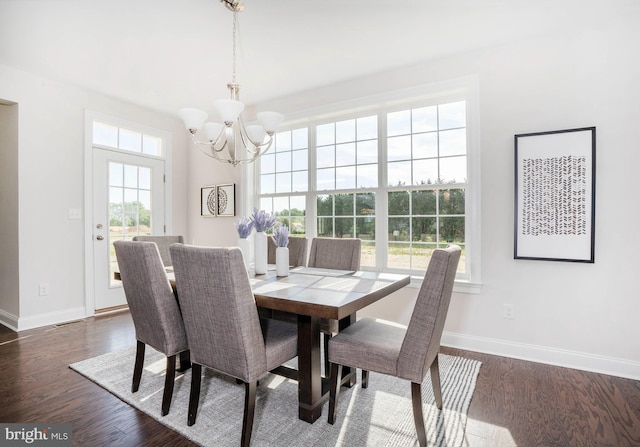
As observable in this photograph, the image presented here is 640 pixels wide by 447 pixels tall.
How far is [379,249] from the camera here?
136 inches

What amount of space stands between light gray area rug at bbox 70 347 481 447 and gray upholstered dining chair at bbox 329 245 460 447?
0.15 meters

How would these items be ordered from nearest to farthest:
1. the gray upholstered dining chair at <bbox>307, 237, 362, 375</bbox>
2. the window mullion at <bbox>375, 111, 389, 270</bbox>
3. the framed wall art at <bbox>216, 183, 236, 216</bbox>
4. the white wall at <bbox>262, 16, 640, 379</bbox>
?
the white wall at <bbox>262, 16, 640, 379</bbox>
the gray upholstered dining chair at <bbox>307, 237, 362, 375</bbox>
the window mullion at <bbox>375, 111, 389, 270</bbox>
the framed wall art at <bbox>216, 183, 236, 216</bbox>

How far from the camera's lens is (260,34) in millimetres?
2715

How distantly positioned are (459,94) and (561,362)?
236 centimetres

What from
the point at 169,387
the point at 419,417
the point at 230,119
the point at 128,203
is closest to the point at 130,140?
the point at 128,203

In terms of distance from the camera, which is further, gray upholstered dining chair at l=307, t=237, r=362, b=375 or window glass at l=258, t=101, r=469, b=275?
window glass at l=258, t=101, r=469, b=275

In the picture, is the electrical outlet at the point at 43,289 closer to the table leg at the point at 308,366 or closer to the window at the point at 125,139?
the window at the point at 125,139

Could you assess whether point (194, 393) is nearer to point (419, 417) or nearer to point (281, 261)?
point (281, 261)

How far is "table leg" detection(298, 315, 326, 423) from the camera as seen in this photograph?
1.81 metres

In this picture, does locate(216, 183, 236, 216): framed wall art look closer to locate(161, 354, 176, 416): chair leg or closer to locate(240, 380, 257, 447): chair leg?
locate(161, 354, 176, 416): chair leg

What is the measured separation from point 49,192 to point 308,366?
138 inches

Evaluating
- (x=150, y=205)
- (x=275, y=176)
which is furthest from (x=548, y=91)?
(x=150, y=205)

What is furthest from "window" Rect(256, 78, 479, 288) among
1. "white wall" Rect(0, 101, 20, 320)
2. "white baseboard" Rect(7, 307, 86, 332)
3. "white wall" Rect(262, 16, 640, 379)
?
"white wall" Rect(0, 101, 20, 320)

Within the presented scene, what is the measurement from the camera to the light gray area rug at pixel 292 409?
5.66 ft
